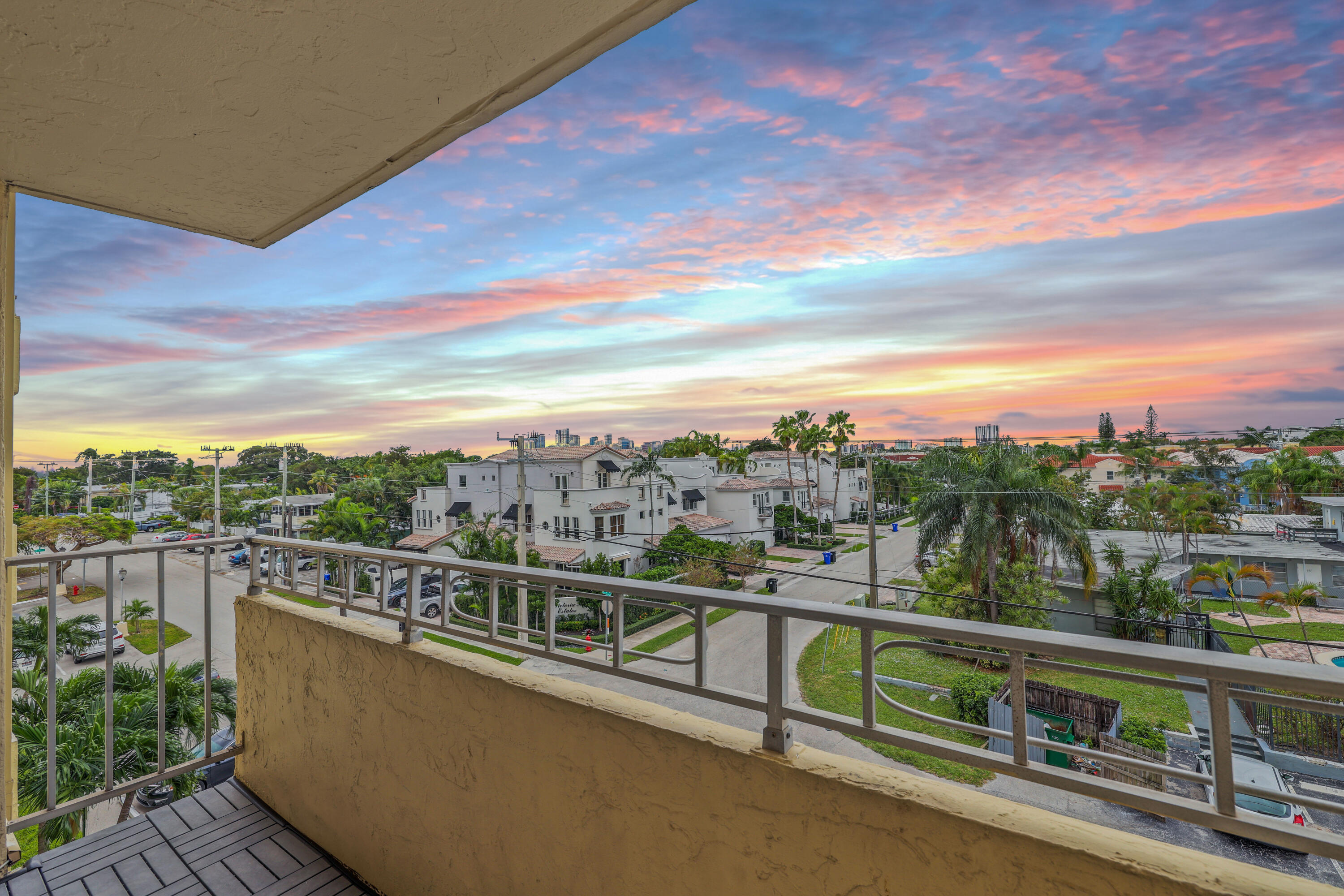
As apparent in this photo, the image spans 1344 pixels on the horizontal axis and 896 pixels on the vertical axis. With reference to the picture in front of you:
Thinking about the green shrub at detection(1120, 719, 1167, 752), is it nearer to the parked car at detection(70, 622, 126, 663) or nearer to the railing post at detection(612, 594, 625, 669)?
the railing post at detection(612, 594, 625, 669)

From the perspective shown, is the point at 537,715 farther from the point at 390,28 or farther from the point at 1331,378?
the point at 1331,378

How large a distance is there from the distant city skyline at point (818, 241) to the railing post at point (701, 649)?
44.9 inches

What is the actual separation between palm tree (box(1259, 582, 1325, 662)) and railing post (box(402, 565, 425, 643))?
1509cm

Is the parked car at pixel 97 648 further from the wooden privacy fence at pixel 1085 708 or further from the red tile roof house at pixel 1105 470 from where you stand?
the red tile roof house at pixel 1105 470

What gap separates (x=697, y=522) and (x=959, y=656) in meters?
22.8

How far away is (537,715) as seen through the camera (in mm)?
1277

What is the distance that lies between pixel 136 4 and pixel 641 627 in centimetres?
579

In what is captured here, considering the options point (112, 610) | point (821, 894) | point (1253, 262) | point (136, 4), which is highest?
point (1253, 262)

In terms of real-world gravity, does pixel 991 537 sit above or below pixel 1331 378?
below

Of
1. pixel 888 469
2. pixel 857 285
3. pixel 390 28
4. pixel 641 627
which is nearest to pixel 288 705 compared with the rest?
pixel 390 28

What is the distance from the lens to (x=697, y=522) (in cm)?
2352

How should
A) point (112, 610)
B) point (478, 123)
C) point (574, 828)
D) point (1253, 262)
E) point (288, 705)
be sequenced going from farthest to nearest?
point (1253, 262) < point (288, 705) < point (112, 610) < point (478, 123) < point (574, 828)

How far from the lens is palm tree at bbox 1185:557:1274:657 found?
11109 mm

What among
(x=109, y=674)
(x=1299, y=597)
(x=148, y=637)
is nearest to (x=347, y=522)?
(x=148, y=637)
